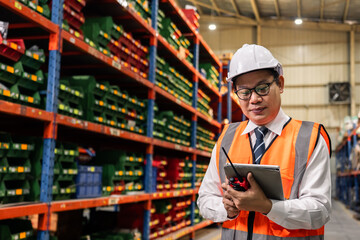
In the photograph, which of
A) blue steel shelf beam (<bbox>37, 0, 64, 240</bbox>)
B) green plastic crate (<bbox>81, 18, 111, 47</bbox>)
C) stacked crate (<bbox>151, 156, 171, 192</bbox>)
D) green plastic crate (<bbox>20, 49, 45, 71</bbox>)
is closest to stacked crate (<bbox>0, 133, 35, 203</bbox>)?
blue steel shelf beam (<bbox>37, 0, 64, 240</bbox>)

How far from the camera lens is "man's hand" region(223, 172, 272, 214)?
1.63m

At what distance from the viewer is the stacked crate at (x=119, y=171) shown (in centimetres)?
476

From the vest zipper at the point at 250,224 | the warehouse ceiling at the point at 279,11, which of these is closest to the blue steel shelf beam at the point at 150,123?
the vest zipper at the point at 250,224

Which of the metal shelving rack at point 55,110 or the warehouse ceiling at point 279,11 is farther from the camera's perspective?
the warehouse ceiling at point 279,11

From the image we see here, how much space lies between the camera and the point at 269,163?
5.94ft

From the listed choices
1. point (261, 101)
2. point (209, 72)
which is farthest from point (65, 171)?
point (209, 72)

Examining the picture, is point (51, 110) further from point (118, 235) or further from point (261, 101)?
point (118, 235)

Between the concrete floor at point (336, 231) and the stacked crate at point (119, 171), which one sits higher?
the stacked crate at point (119, 171)

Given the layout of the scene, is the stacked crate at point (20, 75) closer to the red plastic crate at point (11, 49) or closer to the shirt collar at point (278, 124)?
the red plastic crate at point (11, 49)

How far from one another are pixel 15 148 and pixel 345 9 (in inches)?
743

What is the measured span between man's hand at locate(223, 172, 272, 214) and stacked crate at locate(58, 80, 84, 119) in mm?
2519

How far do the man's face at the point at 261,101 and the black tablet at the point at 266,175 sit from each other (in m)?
0.33

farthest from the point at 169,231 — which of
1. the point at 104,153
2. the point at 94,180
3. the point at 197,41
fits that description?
the point at 197,41

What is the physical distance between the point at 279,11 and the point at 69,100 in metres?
18.1
